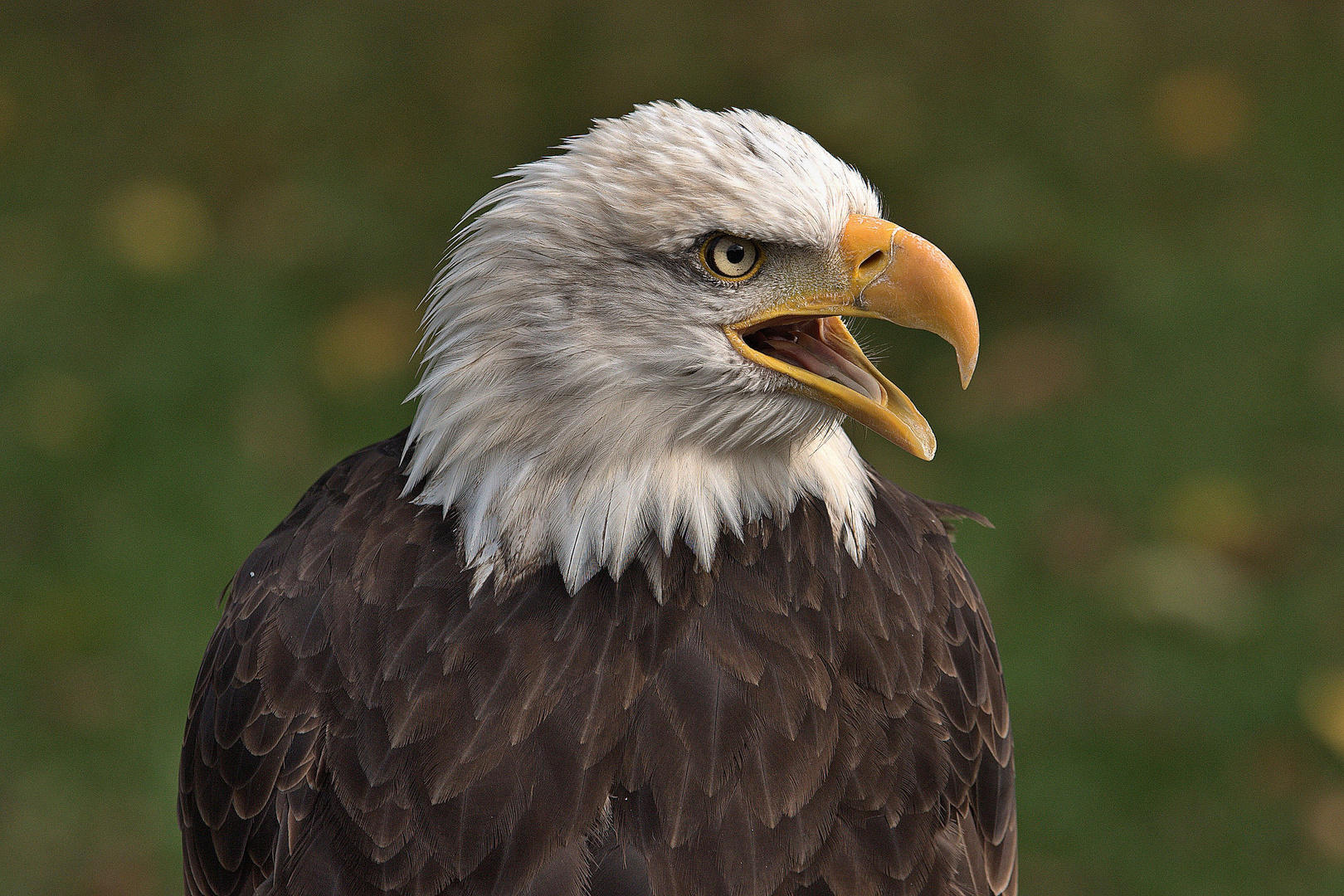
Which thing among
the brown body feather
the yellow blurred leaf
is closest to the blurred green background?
the yellow blurred leaf

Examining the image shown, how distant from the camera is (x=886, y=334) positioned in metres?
6.47

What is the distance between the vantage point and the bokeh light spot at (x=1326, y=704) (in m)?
5.01

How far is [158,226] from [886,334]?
340 cm

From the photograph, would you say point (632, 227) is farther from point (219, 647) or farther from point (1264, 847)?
point (1264, 847)

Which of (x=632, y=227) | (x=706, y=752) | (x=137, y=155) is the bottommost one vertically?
(x=137, y=155)

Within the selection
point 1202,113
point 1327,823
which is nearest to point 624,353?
point 1327,823

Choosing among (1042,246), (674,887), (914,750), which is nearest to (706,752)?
(674,887)

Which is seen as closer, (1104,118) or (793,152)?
(793,152)

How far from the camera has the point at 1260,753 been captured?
16.6 ft

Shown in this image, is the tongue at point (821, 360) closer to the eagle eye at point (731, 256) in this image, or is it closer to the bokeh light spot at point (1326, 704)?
the eagle eye at point (731, 256)

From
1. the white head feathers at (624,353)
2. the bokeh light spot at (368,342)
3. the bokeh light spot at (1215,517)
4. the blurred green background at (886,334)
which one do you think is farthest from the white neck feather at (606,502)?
the bokeh light spot at (368,342)

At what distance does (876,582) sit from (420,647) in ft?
2.73

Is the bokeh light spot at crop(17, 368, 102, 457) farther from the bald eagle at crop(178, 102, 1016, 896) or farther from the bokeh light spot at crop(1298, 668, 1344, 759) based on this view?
the bokeh light spot at crop(1298, 668, 1344, 759)

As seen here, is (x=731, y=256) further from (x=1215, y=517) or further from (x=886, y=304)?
(x=1215, y=517)
